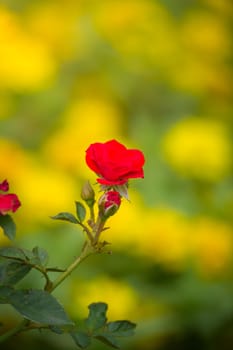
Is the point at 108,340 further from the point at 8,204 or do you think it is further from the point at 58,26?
the point at 58,26

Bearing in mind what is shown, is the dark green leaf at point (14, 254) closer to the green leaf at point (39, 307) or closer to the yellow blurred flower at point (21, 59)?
the green leaf at point (39, 307)

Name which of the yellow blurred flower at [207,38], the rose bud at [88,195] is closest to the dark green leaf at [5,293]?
the rose bud at [88,195]

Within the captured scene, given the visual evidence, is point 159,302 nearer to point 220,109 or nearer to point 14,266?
point 220,109

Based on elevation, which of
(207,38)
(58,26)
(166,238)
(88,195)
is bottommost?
(88,195)

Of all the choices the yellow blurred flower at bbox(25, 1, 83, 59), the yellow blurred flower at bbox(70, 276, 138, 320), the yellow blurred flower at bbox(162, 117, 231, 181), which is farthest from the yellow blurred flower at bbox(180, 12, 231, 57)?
the yellow blurred flower at bbox(70, 276, 138, 320)

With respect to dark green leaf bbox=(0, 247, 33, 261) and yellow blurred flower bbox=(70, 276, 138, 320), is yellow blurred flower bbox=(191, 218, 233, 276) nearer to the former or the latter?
yellow blurred flower bbox=(70, 276, 138, 320)

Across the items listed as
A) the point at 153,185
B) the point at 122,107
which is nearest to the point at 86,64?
the point at 122,107

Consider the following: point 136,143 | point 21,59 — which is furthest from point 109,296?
point 21,59
